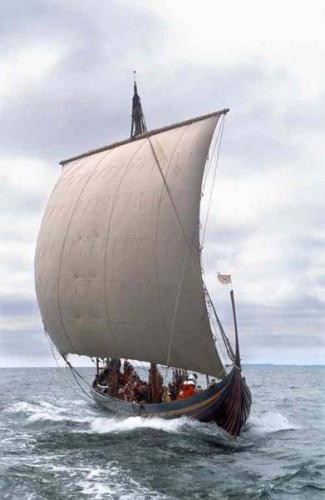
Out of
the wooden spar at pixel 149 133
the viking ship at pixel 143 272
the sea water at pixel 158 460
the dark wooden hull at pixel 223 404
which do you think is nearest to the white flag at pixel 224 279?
the viking ship at pixel 143 272

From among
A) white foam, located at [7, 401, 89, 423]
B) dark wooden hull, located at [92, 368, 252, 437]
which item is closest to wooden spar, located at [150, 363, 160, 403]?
dark wooden hull, located at [92, 368, 252, 437]

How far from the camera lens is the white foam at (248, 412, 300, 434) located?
26.2m

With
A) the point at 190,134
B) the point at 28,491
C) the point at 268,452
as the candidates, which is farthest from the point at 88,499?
the point at 190,134

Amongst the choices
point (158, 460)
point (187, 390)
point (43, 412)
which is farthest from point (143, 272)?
point (43, 412)

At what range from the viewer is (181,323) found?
23109mm

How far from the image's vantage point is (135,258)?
959 inches

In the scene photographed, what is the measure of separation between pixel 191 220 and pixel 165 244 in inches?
51.1

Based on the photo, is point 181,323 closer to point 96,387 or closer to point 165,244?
point 165,244

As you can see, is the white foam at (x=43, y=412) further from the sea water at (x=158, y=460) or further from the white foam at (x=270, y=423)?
the white foam at (x=270, y=423)

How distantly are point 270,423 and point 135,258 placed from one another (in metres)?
9.91

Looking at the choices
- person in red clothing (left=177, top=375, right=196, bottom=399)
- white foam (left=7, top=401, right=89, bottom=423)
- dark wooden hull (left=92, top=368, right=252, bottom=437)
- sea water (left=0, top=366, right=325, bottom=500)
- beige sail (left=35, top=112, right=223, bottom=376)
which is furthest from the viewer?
white foam (left=7, top=401, right=89, bottom=423)

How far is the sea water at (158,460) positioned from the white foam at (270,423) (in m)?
0.07

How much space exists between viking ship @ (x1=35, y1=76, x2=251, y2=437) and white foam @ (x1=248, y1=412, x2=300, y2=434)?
373 cm

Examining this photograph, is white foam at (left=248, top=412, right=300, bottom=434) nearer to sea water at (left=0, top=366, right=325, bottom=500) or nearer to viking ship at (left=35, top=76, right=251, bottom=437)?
sea water at (left=0, top=366, right=325, bottom=500)
